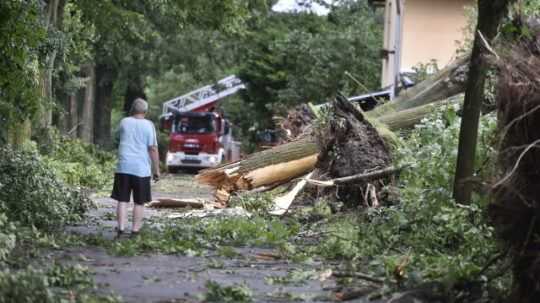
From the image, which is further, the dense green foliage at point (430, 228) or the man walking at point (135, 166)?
the man walking at point (135, 166)

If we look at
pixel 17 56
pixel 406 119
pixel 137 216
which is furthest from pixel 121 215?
pixel 406 119

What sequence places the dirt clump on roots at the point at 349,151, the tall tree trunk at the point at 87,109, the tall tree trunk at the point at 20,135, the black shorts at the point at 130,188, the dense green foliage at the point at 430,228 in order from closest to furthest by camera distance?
the dense green foliage at the point at 430,228
the black shorts at the point at 130,188
the dirt clump on roots at the point at 349,151
the tall tree trunk at the point at 20,135
the tall tree trunk at the point at 87,109

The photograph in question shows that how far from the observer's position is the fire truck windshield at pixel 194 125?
5006cm

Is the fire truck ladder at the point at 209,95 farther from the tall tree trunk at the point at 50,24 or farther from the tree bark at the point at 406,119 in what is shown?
the tree bark at the point at 406,119

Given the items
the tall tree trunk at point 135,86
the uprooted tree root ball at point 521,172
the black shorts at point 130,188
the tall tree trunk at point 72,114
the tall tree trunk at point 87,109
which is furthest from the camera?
the tall tree trunk at point 135,86

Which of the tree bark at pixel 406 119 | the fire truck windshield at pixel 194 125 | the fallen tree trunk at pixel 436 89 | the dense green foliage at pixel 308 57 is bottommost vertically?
the fire truck windshield at pixel 194 125

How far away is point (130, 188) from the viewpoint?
13094 millimetres

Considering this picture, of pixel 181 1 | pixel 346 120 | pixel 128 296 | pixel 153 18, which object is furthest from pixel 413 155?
pixel 153 18

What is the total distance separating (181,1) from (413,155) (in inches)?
610

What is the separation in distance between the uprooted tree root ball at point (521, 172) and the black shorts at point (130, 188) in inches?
248

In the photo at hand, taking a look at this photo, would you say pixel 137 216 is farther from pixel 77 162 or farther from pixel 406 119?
pixel 77 162

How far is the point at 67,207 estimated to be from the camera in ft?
48.9

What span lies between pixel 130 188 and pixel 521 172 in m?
6.76

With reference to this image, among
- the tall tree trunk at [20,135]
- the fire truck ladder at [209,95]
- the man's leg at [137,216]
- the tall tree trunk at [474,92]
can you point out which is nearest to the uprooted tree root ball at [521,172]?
the tall tree trunk at [474,92]
